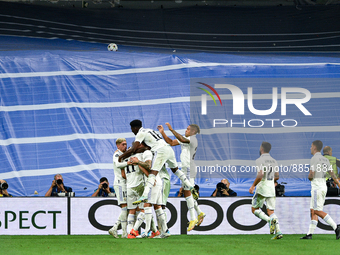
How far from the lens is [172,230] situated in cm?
1052

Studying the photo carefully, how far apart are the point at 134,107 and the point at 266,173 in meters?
7.69

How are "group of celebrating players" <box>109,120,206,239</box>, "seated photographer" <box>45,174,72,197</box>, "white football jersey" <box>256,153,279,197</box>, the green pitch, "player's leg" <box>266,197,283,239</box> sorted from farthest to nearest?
"seated photographer" <box>45,174,72,197</box>, "white football jersey" <box>256,153,279,197</box>, "player's leg" <box>266,197,283,239</box>, "group of celebrating players" <box>109,120,206,239</box>, the green pitch

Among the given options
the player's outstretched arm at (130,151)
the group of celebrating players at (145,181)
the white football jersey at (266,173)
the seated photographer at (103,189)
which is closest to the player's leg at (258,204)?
the white football jersey at (266,173)

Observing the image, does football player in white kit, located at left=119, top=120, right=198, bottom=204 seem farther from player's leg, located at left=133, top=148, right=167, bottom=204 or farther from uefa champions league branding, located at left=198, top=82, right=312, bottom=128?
uefa champions league branding, located at left=198, top=82, right=312, bottom=128

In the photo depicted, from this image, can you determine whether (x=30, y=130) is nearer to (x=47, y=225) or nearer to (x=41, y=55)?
(x=41, y=55)

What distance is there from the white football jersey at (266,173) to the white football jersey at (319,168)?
2.35 ft

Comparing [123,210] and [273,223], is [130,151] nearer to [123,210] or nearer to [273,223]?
[123,210]

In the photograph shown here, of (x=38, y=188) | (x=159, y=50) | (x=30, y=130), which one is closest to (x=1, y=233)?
(x=38, y=188)

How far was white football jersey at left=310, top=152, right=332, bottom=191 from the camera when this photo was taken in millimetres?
8695

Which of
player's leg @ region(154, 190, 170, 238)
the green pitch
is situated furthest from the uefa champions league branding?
the green pitch

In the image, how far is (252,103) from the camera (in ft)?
52.9

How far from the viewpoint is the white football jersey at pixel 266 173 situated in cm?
902

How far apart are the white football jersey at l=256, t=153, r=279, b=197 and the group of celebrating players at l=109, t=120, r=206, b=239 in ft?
4.10

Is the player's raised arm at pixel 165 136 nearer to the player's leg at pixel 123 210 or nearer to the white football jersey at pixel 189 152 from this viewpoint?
the white football jersey at pixel 189 152
